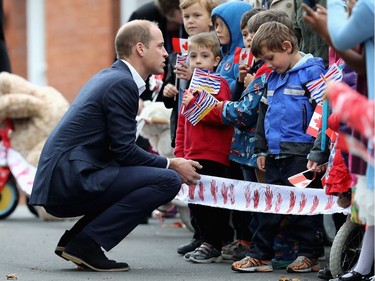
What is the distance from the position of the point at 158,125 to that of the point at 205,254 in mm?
2463

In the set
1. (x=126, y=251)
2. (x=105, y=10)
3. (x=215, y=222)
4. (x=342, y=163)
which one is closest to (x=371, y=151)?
(x=342, y=163)

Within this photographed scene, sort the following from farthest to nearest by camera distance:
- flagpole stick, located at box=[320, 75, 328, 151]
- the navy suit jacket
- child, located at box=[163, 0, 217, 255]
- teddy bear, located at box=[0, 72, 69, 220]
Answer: teddy bear, located at box=[0, 72, 69, 220]
child, located at box=[163, 0, 217, 255]
the navy suit jacket
flagpole stick, located at box=[320, 75, 328, 151]

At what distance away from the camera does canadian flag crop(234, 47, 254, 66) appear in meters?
8.11

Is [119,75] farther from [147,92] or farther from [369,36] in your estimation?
[147,92]

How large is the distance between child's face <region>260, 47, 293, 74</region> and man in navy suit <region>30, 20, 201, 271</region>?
32.2 inches

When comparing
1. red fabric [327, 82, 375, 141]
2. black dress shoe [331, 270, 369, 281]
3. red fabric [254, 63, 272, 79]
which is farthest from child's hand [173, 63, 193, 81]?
red fabric [327, 82, 375, 141]

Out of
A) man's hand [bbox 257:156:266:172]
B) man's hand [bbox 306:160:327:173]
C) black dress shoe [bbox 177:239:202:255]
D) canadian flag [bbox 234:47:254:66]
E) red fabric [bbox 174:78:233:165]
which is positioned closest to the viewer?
man's hand [bbox 306:160:327:173]

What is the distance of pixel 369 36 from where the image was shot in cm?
576

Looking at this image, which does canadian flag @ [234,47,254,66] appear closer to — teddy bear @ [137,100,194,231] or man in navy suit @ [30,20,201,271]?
man in navy suit @ [30,20,201,271]

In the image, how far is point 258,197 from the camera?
781 centimetres

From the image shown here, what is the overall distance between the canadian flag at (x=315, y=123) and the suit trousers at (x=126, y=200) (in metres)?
0.91

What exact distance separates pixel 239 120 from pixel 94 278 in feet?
4.78

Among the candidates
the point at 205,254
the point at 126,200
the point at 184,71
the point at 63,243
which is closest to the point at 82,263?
the point at 63,243

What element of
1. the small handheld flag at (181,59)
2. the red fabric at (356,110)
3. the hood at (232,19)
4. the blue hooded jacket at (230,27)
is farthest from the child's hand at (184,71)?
the red fabric at (356,110)
